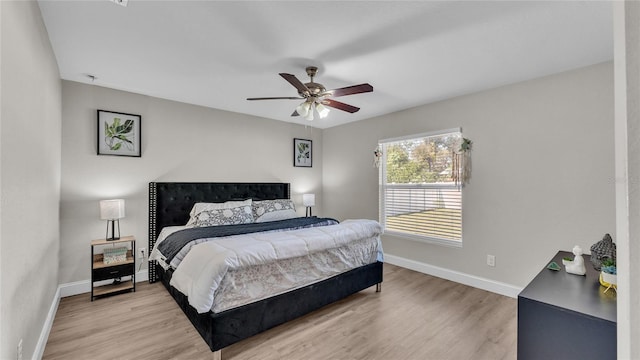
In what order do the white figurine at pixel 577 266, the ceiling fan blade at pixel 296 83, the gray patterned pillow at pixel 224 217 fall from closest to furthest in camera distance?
the white figurine at pixel 577 266
the ceiling fan blade at pixel 296 83
the gray patterned pillow at pixel 224 217

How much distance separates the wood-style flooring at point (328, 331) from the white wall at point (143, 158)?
0.84 meters

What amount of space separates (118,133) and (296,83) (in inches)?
98.9

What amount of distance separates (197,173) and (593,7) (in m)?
4.35

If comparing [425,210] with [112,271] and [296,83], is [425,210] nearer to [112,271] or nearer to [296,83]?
[296,83]

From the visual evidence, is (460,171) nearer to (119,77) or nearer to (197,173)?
(197,173)

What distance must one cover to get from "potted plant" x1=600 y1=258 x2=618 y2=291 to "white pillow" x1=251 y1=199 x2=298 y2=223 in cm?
338

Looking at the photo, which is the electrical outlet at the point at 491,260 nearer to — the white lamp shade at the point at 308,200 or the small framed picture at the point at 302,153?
the white lamp shade at the point at 308,200

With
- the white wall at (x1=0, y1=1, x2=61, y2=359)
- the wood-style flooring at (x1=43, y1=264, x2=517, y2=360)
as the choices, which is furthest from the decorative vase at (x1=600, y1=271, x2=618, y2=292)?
the white wall at (x1=0, y1=1, x2=61, y2=359)

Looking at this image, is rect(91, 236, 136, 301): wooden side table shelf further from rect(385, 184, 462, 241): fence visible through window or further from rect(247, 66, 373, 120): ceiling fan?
rect(385, 184, 462, 241): fence visible through window

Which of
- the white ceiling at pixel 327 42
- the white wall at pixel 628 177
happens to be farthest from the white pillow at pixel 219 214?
the white wall at pixel 628 177

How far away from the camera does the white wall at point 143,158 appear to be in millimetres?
3068

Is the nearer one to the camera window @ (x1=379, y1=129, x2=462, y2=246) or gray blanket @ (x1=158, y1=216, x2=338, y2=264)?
gray blanket @ (x1=158, y1=216, x2=338, y2=264)

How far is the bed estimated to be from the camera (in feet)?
6.47

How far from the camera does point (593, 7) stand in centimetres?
177
